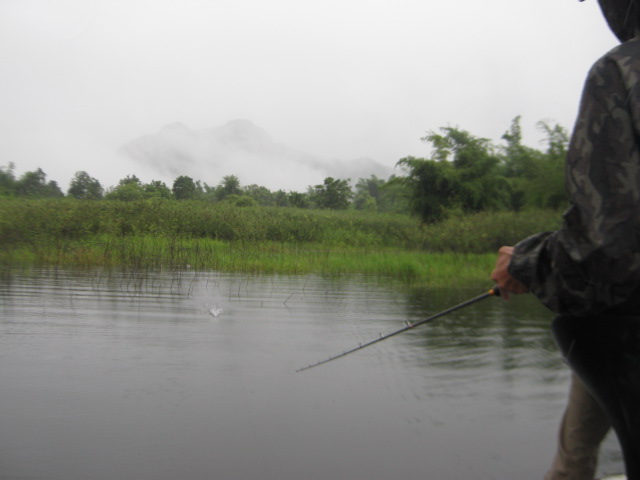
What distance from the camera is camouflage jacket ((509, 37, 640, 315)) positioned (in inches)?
63.0

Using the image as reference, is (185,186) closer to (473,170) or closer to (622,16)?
(473,170)

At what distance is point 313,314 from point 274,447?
4571 mm

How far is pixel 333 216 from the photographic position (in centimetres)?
3972

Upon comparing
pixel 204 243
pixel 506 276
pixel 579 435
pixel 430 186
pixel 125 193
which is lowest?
pixel 579 435

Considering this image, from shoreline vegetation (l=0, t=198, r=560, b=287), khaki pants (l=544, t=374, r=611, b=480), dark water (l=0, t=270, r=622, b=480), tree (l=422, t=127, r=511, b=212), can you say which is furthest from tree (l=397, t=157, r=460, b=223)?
khaki pants (l=544, t=374, r=611, b=480)

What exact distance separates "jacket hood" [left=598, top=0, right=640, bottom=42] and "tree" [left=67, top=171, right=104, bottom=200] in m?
21.9

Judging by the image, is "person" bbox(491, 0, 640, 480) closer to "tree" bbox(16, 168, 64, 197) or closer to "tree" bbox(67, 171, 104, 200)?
"tree" bbox(67, 171, 104, 200)

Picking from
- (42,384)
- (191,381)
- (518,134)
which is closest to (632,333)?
(191,381)

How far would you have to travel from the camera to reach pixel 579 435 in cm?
219

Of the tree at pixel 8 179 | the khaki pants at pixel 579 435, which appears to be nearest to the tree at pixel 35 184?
the tree at pixel 8 179

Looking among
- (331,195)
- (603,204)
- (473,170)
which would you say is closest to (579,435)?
(603,204)

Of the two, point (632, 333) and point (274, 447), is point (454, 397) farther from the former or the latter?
point (632, 333)

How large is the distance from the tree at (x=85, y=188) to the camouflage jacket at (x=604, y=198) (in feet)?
72.2

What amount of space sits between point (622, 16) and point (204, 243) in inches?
646
